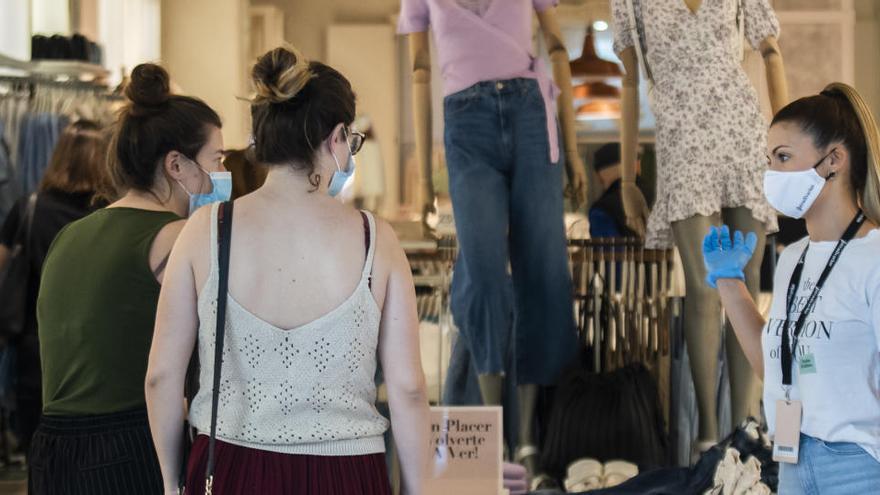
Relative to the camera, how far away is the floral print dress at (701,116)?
13.3 feet

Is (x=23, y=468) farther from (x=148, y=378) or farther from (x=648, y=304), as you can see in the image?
(x=148, y=378)

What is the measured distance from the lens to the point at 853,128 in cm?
267

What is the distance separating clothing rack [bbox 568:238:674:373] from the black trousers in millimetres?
2162

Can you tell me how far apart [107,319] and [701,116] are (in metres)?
2.26

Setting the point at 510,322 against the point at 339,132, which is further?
the point at 510,322

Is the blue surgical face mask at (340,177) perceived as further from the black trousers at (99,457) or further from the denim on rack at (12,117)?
the denim on rack at (12,117)

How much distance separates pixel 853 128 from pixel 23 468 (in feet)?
14.4

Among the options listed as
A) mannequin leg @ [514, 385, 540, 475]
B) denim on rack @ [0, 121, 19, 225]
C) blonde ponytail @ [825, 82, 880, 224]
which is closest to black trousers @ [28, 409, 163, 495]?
blonde ponytail @ [825, 82, 880, 224]

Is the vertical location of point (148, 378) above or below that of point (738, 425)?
above

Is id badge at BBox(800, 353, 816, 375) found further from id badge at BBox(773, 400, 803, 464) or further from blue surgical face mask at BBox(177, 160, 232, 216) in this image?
blue surgical face mask at BBox(177, 160, 232, 216)

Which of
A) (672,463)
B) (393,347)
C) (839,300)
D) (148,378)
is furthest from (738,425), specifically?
(148,378)

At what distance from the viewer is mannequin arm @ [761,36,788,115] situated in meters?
4.20

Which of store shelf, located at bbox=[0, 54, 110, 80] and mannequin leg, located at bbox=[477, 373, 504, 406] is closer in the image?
mannequin leg, located at bbox=[477, 373, 504, 406]

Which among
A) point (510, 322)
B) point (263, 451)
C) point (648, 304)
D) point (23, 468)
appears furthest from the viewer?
point (23, 468)
